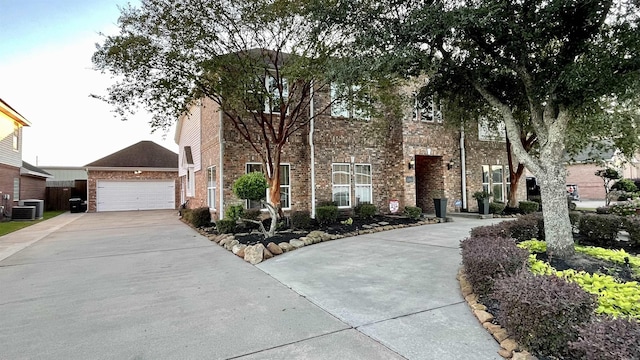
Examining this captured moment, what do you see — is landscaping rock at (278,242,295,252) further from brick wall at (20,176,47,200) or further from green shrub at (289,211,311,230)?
brick wall at (20,176,47,200)

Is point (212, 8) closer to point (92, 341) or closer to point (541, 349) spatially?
point (92, 341)

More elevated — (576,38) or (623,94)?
(576,38)

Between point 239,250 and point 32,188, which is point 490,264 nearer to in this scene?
point 239,250

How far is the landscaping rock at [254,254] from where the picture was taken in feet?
22.2

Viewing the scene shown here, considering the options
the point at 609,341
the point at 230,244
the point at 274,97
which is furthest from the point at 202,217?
the point at 609,341

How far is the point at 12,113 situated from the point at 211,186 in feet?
40.8

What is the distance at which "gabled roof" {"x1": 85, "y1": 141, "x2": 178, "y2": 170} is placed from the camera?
890 inches

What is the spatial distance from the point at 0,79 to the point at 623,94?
23399 millimetres

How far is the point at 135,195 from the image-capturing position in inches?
913

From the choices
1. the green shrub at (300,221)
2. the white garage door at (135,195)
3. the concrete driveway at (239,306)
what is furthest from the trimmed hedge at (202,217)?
the white garage door at (135,195)

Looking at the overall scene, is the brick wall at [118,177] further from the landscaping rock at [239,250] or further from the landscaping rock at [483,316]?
the landscaping rock at [483,316]

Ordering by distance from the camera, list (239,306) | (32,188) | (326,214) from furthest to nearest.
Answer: (32,188) < (326,214) < (239,306)

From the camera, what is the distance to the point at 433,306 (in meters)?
3.98

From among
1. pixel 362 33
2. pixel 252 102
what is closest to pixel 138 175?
pixel 252 102
